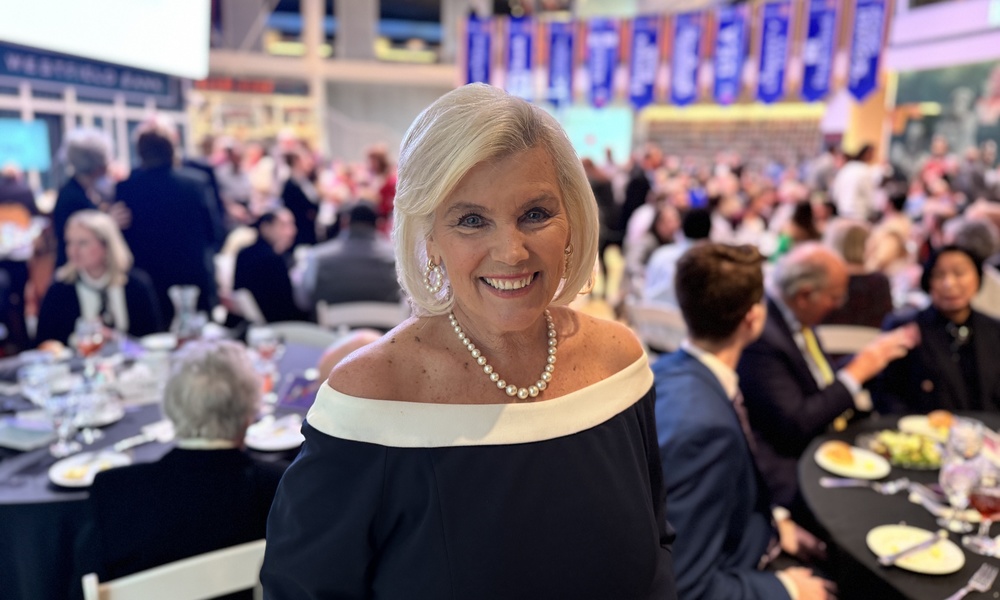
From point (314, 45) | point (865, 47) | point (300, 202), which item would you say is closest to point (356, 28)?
point (314, 45)

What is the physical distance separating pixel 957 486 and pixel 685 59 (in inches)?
411

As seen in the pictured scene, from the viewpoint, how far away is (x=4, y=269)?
4.87 meters

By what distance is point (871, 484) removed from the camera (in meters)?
2.12

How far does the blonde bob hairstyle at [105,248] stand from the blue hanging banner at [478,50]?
10423 millimetres

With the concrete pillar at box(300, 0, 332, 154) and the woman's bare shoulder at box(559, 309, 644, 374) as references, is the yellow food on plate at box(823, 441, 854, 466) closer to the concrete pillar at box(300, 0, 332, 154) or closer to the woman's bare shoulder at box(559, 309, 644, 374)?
the woman's bare shoulder at box(559, 309, 644, 374)

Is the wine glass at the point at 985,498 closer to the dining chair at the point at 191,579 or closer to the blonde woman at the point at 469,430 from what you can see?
the blonde woman at the point at 469,430

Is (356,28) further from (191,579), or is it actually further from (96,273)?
(191,579)

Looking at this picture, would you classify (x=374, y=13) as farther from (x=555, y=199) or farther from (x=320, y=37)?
(x=555, y=199)

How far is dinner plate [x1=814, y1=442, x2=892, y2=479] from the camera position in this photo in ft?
7.07

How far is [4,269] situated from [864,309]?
5.63 meters

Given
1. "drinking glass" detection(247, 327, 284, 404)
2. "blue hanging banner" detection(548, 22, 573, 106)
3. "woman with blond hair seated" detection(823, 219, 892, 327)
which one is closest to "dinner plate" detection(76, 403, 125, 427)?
"drinking glass" detection(247, 327, 284, 404)

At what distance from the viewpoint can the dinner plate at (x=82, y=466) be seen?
76.8 inches

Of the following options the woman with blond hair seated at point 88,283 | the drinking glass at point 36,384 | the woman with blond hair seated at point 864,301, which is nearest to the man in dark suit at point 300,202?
the woman with blond hair seated at point 88,283

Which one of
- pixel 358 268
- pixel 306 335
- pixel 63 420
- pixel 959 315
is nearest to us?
pixel 63 420
